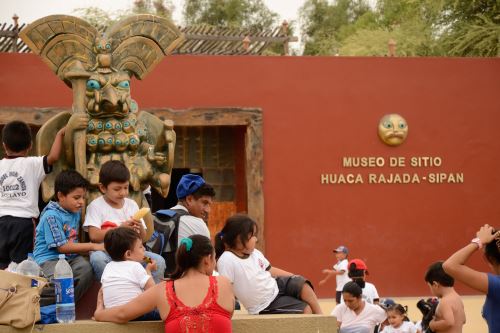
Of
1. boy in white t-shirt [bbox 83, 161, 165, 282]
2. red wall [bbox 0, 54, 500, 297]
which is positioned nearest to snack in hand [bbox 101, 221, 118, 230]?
boy in white t-shirt [bbox 83, 161, 165, 282]

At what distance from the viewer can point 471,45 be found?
70.6 feet

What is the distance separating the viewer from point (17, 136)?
6609 mm

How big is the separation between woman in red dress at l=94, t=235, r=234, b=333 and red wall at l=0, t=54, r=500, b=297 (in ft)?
31.5

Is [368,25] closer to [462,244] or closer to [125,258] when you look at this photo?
[462,244]

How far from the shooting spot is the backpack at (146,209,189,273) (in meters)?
6.80

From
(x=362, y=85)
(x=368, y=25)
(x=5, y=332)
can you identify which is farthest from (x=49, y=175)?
(x=368, y=25)

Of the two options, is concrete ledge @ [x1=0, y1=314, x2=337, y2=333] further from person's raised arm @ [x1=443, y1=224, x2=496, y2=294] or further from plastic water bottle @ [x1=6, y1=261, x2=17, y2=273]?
person's raised arm @ [x1=443, y1=224, x2=496, y2=294]

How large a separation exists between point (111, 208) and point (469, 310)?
336 inches

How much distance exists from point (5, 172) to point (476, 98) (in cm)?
1065

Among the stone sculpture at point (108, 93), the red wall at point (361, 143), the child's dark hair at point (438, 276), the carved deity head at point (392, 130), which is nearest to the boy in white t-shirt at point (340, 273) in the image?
the red wall at point (361, 143)

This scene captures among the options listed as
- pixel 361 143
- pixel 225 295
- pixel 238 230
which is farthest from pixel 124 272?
pixel 361 143

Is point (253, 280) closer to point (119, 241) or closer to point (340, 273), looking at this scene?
point (119, 241)

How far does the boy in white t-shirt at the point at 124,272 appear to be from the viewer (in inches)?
228

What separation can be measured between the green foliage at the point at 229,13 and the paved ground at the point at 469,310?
2260 cm
